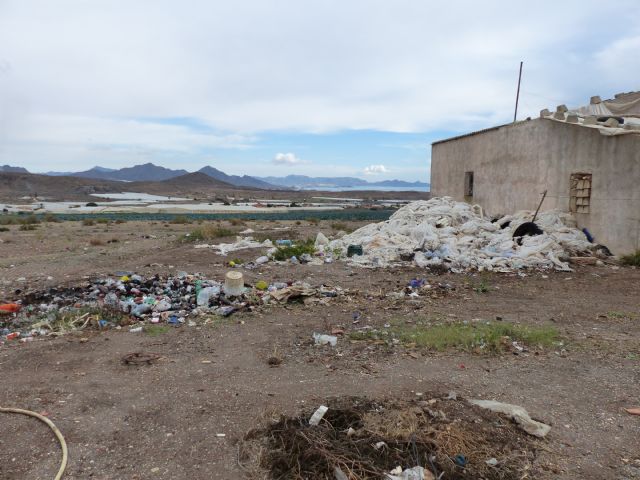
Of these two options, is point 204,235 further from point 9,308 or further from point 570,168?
point 570,168

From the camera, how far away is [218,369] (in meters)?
4.66

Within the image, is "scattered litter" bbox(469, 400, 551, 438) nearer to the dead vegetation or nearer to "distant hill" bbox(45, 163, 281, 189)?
the dead vegetation

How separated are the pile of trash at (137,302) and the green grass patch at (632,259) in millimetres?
6127

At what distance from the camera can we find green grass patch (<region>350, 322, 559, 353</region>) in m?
5.16

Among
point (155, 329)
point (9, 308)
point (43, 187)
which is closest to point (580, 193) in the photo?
point (155, 329)

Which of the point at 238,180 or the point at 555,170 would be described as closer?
the point at 555,170

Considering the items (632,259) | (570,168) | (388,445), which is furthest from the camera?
(570,168)

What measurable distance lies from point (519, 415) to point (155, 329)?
444 centimetres

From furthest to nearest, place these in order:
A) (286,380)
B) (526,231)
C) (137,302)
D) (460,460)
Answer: (526,231)
(137,302)
(286,380)
(460,460)

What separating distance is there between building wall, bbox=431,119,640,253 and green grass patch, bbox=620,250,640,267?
5.4 inches

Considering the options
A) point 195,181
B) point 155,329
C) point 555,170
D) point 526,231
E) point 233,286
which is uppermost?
point 195,181

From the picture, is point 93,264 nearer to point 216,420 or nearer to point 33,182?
point 216,420

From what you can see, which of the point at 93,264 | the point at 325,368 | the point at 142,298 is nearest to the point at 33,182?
the point at 93,264

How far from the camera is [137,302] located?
711 cm
